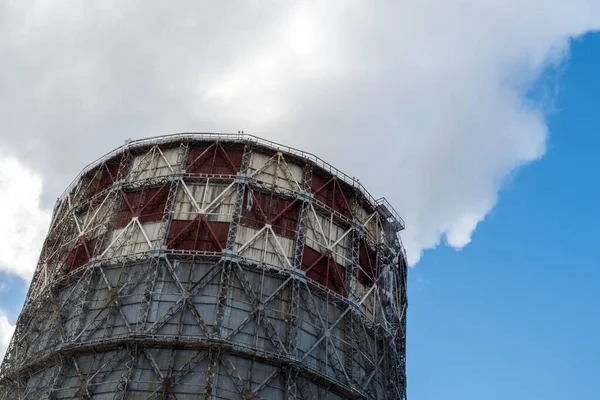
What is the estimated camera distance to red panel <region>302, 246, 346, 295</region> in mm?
27484

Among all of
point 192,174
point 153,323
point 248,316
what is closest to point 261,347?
point 248,316

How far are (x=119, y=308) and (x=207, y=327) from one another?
353cm

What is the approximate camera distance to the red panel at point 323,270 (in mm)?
27484

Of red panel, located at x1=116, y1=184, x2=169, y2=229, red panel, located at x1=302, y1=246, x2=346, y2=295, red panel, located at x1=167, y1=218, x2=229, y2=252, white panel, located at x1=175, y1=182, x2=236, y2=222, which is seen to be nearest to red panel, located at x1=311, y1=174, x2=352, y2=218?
red panel, located at x1=302, y1=246, x2=346, y2=295

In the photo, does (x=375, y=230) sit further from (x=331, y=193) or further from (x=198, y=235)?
(x=198, y=235)

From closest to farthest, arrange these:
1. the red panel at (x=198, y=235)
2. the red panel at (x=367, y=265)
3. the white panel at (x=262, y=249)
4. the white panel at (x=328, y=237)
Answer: the red panel at (x=198, y=235), the white panel at (x=262, y=249), the white panel at (x=328, y=237), the red panel at (x=367, y=265)

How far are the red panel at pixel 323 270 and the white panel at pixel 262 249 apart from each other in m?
0.84

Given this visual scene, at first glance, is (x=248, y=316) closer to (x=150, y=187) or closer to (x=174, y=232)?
(x=174, y=232)

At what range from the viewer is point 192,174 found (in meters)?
28.2

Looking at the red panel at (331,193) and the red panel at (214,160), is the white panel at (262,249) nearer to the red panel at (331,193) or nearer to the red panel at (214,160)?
the red panel at (214,160)

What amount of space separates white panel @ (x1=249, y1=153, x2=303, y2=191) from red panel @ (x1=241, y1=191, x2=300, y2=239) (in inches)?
33.6

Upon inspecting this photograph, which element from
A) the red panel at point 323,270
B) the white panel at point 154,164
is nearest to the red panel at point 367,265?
the red panel at point 323,270

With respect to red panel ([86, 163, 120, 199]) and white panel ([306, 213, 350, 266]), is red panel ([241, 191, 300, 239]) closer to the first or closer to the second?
white panel ([306, 213, 350, 266])

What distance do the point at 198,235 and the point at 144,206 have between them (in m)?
2.98
